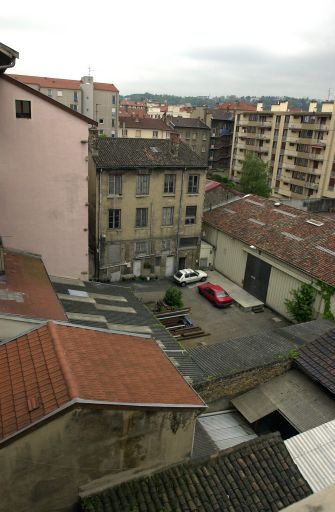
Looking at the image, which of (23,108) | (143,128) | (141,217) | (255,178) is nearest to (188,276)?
(141,217)

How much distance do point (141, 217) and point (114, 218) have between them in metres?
2.36

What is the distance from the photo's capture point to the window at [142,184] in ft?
100

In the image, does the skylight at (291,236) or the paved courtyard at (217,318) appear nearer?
the paved courtyard at (217,318)

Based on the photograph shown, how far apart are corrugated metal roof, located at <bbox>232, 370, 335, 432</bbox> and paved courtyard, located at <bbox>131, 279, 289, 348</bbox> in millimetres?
8767

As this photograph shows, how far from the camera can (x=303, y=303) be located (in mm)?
25688

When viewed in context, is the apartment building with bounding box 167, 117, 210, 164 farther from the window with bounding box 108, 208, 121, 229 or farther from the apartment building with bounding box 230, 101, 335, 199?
the window with bounding box 108, 208, 121, 229

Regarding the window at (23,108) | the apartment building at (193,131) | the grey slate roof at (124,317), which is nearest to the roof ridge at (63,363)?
the grey slate roof at (124,317)

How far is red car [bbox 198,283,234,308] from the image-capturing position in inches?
1150

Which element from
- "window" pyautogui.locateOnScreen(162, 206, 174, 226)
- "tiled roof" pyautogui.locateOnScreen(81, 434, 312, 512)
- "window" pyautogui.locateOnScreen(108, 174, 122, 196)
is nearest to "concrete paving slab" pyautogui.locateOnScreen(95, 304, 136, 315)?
"tiled roof" pyautogui.locateOnScreen(81, 434, 312, 512)

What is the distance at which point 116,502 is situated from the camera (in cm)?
875

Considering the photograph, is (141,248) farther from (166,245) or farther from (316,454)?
(316,454)

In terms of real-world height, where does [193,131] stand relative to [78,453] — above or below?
above

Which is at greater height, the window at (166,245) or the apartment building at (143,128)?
the apartment building at (143,128)

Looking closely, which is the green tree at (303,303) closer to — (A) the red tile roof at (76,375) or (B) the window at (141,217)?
(B) the window at (141,217)
